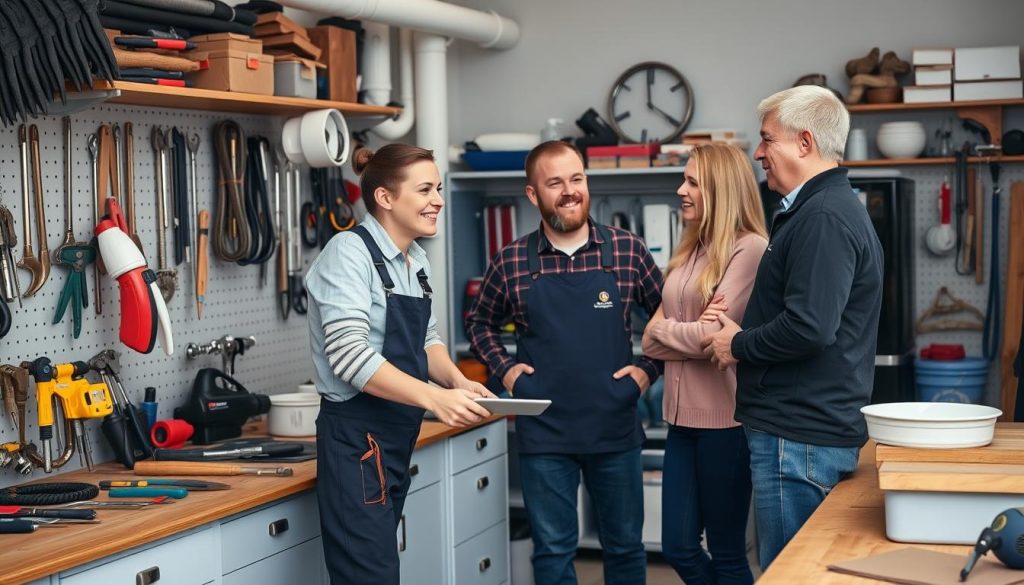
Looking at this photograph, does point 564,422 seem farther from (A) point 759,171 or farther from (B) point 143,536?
(A) point 759,171

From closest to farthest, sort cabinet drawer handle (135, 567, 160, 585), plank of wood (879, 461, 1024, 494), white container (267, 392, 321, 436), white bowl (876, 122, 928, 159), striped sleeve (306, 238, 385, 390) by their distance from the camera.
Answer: plank of wood (879, 461, 1024, 494) < cabinet drawer handle (135, 567, 160, 585) < striped sleeve (306, 238, 385, 390) < white container (267, 392, 321, 436) < white bowl (876, 122, 928, 159)

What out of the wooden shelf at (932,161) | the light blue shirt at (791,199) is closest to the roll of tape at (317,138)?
the light blue shirt at (791,199)

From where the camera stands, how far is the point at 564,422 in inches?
141

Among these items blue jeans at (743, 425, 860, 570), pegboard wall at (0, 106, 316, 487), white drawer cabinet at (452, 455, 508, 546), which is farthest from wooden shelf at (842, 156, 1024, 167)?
blue jeans at (743, 425, 860, 570)

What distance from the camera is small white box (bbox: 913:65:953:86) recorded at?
4.93m

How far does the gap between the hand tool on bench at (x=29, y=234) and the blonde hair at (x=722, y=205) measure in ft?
5.66

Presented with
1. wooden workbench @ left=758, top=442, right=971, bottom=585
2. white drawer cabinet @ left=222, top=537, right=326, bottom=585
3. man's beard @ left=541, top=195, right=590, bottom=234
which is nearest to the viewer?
wooden workbench @ left=758, top=442, right=971, bottom=585

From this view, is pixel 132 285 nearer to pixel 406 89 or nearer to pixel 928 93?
pixel 406 89

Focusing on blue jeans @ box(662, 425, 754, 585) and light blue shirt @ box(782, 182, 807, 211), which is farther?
blue jeans @ box(662, 425, 754, 585)

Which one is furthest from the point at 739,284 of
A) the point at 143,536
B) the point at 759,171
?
the point at 759,171

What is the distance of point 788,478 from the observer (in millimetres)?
2756

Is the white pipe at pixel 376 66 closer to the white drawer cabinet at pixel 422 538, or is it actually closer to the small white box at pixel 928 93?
the white drawer cabinet at pixel 422 538

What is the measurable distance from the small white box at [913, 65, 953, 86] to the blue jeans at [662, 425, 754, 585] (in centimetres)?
220

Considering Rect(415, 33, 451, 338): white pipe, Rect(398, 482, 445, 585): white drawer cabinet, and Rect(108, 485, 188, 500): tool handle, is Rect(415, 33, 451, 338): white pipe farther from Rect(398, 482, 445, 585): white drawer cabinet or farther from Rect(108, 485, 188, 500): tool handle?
Rect(108, 485, 188, 500): tool handle
